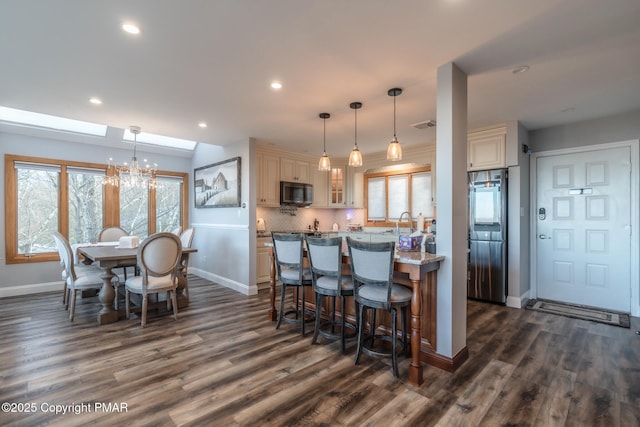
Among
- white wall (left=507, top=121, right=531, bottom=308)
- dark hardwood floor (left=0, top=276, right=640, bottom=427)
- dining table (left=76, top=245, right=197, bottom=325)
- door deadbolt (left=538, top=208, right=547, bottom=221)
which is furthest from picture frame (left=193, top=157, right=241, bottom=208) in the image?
door deadbolt (left=538, top=208, right=547, bottom=221)

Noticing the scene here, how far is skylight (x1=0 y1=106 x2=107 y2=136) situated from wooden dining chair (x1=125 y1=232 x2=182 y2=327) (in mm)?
2729

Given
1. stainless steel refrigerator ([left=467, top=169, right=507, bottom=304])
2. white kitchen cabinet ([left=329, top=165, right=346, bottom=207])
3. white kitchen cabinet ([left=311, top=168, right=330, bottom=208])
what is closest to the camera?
stainless steel refrigerator ([left=467, top=169, right=507, bottom=304])

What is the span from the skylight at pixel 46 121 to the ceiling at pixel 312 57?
4.89ft

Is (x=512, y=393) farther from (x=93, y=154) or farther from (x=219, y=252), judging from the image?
(x=93, y=154)

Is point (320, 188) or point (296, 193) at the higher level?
point (320, 188)

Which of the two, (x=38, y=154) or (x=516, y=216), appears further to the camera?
(x=38, y=154)

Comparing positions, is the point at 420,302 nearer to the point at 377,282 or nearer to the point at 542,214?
the point at 377,282

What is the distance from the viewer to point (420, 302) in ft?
7.65

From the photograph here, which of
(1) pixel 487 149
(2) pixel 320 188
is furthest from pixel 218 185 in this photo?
(1) pixel 487 149

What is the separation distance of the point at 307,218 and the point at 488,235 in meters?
3.56

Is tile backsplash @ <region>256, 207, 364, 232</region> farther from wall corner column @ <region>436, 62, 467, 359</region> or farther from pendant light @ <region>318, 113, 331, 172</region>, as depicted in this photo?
wall corner column @ <region>436, 62, 467, 359</region>

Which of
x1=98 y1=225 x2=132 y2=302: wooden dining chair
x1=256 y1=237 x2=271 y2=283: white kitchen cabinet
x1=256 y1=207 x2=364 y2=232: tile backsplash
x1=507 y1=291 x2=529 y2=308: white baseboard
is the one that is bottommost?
x1=507 y1=291 x2=529 y2=308: white baseboard

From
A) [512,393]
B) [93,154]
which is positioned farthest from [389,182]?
[93,154]

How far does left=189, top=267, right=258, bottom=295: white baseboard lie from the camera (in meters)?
4.73
